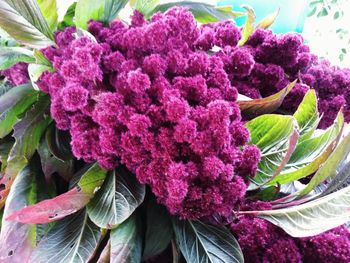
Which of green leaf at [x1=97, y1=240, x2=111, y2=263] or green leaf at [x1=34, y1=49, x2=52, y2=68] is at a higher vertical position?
green leaf at [x1=34, y1=49, x2=52, y2=68]

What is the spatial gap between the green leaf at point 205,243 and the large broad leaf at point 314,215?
0.04 metres

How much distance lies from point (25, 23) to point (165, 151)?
0.23 meters

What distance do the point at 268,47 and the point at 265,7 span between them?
49.7 inches

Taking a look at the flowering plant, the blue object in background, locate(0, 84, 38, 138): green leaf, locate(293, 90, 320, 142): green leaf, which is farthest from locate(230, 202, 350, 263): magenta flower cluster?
the blue object in background

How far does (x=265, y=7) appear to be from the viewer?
1.69 m

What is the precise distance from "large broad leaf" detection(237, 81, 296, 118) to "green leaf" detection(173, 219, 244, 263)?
0.13 m

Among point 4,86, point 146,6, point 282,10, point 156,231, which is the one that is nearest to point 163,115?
point 156,231

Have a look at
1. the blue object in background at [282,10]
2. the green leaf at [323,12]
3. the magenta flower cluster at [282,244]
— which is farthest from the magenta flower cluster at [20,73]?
the green leaf at [323,12]

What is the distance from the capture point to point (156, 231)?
17.0 inches

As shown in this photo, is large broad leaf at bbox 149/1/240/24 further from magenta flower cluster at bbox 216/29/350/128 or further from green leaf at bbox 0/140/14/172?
green leaf at bbox 0/140/14/172

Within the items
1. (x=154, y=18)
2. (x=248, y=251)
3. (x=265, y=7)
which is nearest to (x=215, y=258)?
(x=248, y=251)

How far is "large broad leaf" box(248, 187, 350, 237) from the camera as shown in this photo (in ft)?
1.16

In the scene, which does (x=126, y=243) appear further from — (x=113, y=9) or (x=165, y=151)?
(x=113, y=9)

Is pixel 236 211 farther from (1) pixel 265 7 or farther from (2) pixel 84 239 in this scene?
(1) pixel 265 7
